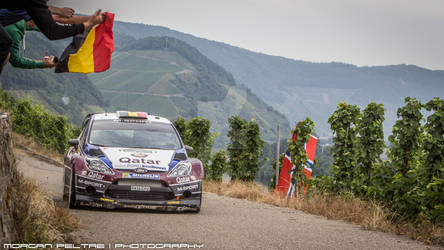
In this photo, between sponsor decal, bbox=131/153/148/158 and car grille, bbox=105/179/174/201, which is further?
sponsor decal, bbox=131/153/148/158

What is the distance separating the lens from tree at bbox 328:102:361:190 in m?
17.5

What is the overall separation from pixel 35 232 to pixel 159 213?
194 inches

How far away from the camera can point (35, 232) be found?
5363 millimetres

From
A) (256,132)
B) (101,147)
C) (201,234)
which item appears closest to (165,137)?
(101,147)

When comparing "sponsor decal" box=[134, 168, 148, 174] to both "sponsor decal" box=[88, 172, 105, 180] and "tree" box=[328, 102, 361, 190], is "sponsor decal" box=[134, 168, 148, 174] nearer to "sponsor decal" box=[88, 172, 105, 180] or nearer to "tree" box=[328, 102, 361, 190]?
"sponsor decal" box=[88, 172, 105, 180]

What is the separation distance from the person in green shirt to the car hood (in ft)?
16.0

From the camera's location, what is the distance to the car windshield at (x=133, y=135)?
37.2 ft

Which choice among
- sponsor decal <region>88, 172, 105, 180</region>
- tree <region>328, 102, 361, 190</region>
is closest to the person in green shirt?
sponsor decal <region>88, 172, 105, 180</region>

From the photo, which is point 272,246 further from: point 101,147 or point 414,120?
point 414,120

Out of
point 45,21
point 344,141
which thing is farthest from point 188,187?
point 344,141

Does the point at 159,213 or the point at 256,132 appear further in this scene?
the point at 256,132

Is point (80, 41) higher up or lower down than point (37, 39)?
lower down

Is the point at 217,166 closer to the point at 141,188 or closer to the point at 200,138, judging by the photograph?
the point at 200,138

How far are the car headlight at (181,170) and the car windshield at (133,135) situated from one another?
87cm
